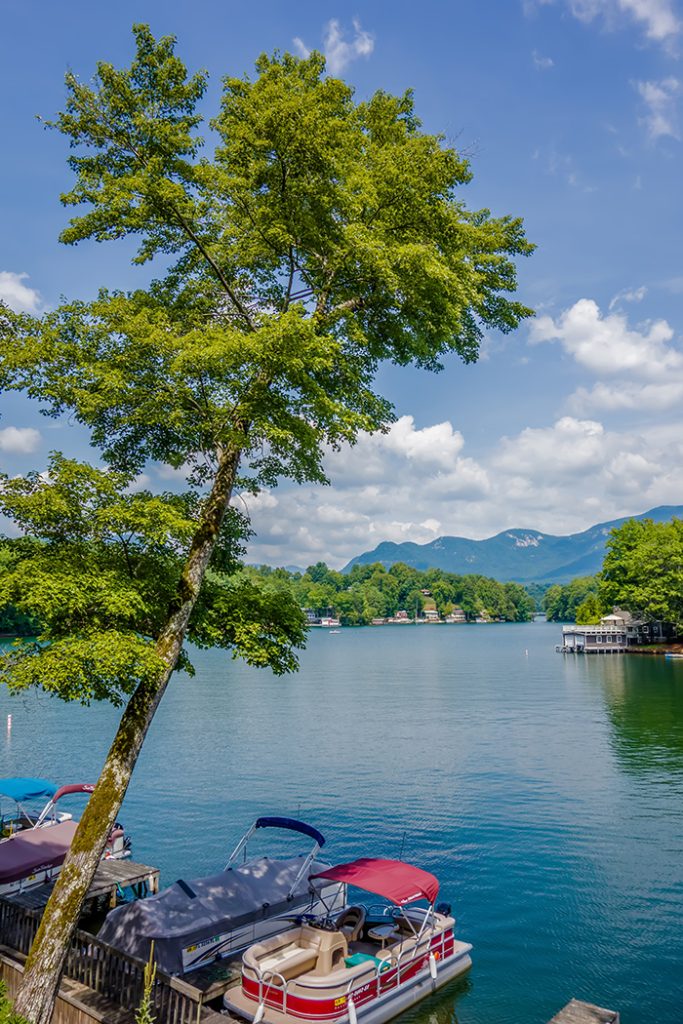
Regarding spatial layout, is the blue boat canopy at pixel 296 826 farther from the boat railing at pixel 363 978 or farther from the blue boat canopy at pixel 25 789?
the blue boat canopy at pixel 25 789

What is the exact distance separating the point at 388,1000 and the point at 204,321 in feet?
49.7

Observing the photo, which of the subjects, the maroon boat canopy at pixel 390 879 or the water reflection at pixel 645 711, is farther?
the water reflection at pixel 645 711

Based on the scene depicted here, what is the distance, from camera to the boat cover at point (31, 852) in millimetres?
19344

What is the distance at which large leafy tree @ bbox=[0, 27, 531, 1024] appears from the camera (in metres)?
11.2

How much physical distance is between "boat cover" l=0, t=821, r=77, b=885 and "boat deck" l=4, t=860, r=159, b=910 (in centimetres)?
57

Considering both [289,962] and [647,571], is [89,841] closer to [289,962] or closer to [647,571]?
[289,962]

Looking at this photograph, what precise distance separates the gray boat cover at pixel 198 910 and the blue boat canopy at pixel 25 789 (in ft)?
36.6

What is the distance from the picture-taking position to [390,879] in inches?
631

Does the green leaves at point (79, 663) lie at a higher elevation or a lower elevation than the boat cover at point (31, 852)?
higher

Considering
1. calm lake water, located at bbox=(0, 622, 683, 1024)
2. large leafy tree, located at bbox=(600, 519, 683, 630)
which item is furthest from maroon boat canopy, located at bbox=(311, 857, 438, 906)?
large leafy tree, located at bbox=(600, 519, 683, 630)

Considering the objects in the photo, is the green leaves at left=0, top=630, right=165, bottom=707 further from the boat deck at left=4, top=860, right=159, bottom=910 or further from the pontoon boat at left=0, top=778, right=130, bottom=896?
the boat deck at left=4, top=860, right=159, bottom=910

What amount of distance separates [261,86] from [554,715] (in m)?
52.3

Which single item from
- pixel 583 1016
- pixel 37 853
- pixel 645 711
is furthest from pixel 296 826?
pixel 645 711

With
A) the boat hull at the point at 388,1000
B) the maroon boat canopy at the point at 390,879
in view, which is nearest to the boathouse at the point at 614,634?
the boat hull at the point at 388,1000
